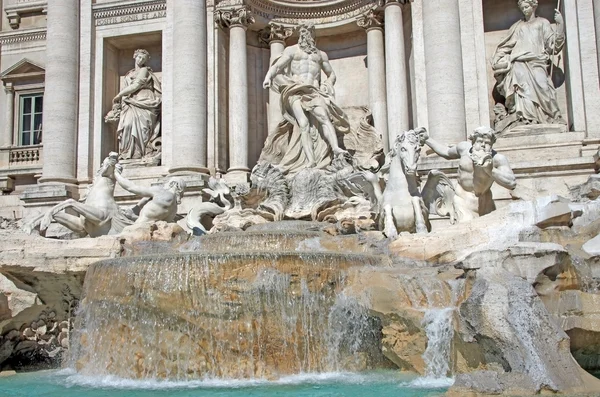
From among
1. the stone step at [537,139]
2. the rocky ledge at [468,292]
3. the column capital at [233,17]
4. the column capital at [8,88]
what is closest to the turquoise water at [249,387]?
the rocky ledge at [468,292]

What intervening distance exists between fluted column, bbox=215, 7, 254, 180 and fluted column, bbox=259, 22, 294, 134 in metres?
0.92

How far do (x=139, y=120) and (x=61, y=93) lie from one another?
197 centimetres

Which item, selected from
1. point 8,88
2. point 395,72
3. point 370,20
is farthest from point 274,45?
→ point 8,88

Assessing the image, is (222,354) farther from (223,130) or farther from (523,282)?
(223,130)

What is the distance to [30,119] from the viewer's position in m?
18.5

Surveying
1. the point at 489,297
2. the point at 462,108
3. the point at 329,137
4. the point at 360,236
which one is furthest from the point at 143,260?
the point at 462,108

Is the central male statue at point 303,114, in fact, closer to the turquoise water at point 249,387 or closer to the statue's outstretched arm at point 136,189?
the statue's outstretched arm at point 136,189

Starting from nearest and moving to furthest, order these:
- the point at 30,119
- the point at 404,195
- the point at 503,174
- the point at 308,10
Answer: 1. the point at 503,174
2. the point at 404,195
3. the point at 308,10
4. the point at 30,119

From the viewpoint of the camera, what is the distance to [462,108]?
14203 mm

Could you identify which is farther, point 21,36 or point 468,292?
point 21,36

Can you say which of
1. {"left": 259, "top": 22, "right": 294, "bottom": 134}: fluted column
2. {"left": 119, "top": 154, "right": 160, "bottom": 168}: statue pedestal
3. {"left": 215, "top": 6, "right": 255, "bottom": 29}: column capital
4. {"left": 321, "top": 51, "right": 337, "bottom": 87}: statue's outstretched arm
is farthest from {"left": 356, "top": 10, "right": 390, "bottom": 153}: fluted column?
{"left": 119, "top": 154, "right": 160, "bottom": 168}: statue pedestal

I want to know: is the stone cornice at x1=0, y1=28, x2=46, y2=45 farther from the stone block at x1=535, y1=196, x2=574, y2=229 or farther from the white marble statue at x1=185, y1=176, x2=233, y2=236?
the stone block at x1=535, y1=196, x2=574, y2=229

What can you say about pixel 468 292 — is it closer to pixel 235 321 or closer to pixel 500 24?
pixel 235 321

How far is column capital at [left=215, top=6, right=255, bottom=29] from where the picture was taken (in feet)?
53.2
